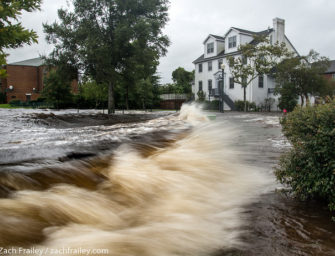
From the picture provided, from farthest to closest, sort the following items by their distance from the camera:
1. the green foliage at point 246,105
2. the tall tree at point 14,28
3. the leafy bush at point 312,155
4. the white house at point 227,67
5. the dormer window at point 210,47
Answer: the dormer window at point 210,47 < the white house at point 227,67 < the green foliage at point 246,105 < the tall tree at point 14,28 < the leafy bush at point 312,155

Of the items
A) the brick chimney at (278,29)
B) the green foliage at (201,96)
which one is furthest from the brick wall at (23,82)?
the brick chimney at (278,29)

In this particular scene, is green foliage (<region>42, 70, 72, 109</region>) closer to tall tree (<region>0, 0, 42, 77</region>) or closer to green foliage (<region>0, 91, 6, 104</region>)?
green foliage (<region>0, 91, 6, 104</region>)

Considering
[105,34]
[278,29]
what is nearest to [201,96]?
[278,29]

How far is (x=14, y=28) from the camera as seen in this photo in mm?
6656

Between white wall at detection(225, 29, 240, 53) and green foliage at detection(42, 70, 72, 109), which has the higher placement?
white wall at detection(225, 29, 240, 53)

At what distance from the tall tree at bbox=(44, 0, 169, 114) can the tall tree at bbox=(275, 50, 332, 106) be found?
15.0 metres

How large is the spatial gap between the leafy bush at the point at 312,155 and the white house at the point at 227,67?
3655cm

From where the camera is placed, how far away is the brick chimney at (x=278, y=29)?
40.4 meters

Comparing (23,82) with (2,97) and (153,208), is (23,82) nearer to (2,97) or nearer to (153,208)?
(2,97)

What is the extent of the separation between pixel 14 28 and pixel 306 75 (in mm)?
30652

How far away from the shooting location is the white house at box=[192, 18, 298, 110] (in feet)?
133

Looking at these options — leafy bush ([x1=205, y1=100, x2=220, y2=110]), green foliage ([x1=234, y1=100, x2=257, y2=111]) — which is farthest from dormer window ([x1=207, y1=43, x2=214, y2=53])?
green foliage ([x1=234, y1=100, x2=257, y2=111])

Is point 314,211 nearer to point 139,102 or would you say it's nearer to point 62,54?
point 62,54

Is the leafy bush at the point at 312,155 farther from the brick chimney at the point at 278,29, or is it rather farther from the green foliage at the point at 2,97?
the green foliage at the point at 2,97
